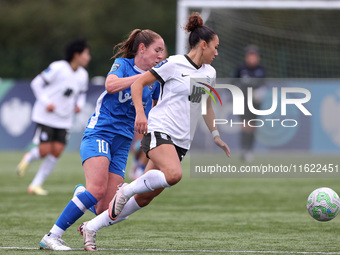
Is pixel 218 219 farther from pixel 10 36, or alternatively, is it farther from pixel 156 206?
pixel 10 36

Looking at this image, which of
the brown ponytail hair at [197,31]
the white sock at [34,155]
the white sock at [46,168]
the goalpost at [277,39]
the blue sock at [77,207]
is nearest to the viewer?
the blue sock at [77,207]

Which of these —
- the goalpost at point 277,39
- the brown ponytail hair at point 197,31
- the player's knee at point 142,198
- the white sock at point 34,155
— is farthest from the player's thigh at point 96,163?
the goalpost at point 277,39

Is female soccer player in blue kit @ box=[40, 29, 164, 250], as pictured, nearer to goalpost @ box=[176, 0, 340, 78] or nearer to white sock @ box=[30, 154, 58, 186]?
white sock @ box=[30, 154, 58, 186]

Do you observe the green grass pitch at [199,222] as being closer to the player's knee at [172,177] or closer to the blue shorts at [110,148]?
the player's knee at [172,177]

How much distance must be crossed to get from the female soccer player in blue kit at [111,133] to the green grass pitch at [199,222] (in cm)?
30

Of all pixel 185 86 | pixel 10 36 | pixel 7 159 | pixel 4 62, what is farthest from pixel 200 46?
pixel 10 36

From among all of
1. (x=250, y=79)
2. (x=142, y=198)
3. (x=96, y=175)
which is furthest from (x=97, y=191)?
(x=250, y=79)

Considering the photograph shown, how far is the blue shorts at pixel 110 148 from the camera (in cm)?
598

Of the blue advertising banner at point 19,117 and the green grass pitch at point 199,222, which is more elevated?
the blue advertising banner at point 19,117

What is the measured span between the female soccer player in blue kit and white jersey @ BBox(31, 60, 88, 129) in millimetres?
4758

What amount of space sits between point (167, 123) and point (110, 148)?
1.92 feet

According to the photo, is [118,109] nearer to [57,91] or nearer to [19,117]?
[57,91]

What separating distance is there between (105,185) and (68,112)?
5.26 metres

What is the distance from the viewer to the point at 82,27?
37.9 m
